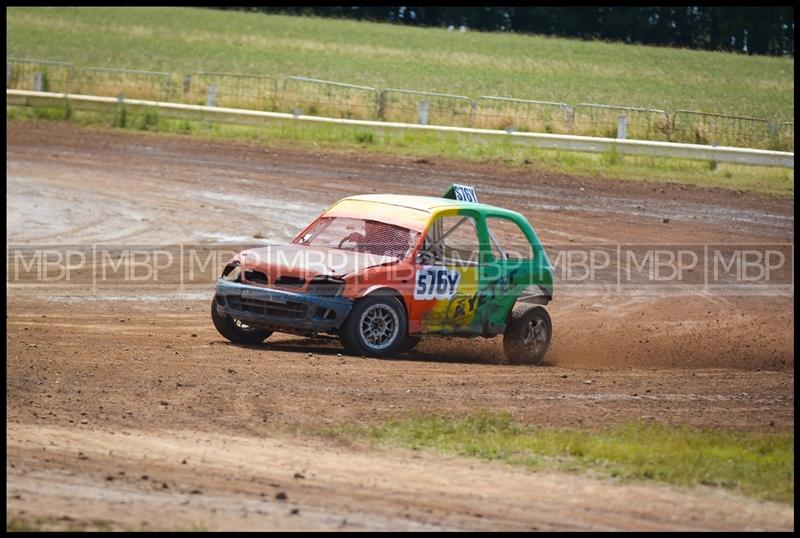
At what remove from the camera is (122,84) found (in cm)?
3419

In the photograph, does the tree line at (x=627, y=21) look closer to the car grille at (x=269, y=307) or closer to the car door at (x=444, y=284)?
the car door at (x=444, y=284)

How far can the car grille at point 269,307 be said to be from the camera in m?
11.5

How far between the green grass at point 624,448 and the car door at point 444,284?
274 centimetres

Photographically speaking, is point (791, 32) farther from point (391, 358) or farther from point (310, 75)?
point (391, 358)

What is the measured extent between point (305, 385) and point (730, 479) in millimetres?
3814

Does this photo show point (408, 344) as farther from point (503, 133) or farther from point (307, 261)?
point (503, 133)

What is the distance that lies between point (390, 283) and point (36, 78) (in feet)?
75.4

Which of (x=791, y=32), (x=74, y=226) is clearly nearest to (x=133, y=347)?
(x=74, y=226)

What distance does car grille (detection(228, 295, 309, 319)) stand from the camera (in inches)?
454

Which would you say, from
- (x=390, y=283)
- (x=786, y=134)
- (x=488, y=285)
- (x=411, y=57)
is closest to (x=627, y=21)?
(x=411, y=57)

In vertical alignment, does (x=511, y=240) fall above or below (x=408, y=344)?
above

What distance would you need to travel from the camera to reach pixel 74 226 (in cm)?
1969

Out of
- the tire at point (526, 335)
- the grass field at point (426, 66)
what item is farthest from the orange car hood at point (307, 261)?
the grass field at point (426, 66)

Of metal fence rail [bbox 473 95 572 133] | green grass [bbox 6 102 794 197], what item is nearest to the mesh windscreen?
green grass [bbox 6 102 794 197]
